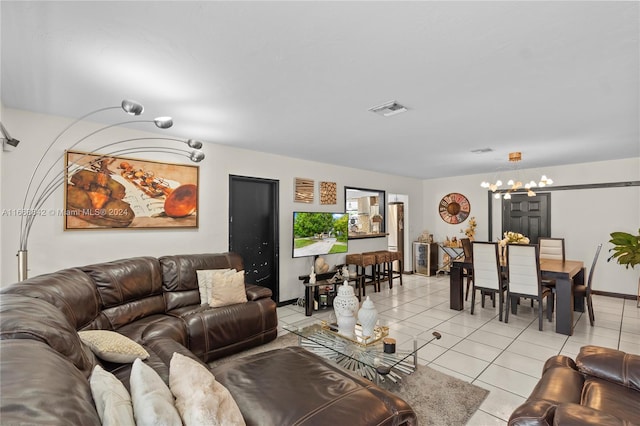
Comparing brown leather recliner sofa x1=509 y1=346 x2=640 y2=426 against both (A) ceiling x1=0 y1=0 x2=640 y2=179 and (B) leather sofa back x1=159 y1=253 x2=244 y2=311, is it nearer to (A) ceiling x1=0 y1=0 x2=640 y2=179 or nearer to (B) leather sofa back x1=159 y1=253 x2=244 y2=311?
(A) ceiling x1=0 y1=0 x2=640 y2=179

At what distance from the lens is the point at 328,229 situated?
5168mm

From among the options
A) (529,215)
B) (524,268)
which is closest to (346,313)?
(524,268)

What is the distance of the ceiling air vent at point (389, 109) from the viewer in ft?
8.57

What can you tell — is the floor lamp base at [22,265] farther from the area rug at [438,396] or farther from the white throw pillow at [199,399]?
the area rug at [438,396]

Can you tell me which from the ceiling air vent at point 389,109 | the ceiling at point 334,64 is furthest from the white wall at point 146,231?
the ceiling air vent at point 389,109

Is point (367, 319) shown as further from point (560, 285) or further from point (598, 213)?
point (598, 213)

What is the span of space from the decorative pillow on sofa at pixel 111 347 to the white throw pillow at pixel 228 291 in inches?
47.7

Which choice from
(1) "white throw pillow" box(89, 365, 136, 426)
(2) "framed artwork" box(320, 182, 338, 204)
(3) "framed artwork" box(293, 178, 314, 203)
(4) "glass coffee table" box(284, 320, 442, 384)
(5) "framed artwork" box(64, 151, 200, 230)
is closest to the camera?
(1) "white throw pillow" box(89, 365, 136, 426)

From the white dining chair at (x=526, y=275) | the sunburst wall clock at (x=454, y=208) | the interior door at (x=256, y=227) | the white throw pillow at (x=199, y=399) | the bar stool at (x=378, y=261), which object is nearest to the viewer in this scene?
the white throw pillow at (x=199, y=399)

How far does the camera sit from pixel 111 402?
914 mm

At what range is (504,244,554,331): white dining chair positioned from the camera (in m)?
3.71

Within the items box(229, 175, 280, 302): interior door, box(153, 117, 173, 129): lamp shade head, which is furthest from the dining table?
box(153, 117, 173, 129): lamp shade head

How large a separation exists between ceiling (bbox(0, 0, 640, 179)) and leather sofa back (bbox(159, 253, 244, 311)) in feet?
4.87

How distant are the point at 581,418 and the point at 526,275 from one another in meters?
3.13
